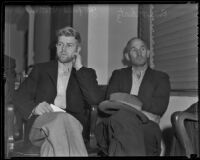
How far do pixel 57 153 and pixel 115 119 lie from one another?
255 mm

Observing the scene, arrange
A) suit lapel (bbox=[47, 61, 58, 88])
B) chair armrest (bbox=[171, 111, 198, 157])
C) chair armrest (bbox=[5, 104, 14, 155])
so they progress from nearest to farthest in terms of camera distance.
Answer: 1. chair armrest (bbox=[171, 111, 198, 157])
2. chair armrest (bbox=[5, 104, 14, 155])
3. suit lapel (bbox=[47, 61, 58, 88])

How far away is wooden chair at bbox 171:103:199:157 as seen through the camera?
0.97 metres

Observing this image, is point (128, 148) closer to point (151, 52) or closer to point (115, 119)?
point (115, 119)

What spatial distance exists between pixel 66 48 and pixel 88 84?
187mm

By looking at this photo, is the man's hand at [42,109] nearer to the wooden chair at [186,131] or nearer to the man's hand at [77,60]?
the man's hand at [77,60]

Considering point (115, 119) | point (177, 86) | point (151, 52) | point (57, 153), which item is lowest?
point (57, 153)

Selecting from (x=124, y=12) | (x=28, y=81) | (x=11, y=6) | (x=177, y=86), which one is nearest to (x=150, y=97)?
(x=177, y=86)

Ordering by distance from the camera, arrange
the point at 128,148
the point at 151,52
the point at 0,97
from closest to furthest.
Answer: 1. the point at 128,148
2. the point at 0,97
3. the point at 151,52

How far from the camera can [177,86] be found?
46.6 inches

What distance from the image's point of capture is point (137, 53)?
119 centimetres

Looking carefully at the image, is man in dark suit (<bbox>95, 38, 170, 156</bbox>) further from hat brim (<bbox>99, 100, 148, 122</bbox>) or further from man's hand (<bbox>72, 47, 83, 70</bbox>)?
man's hand (<bbox>72, 47, 83, 70</bbox>)

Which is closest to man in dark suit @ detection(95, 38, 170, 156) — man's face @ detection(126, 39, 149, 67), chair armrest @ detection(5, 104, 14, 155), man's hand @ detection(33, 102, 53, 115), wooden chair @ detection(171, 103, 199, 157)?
man's face @ detection(126, 39, 149, 67)

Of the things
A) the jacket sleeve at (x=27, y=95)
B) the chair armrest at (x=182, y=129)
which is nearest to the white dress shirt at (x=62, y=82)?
the jacket sleeve at (x=27, y=95)

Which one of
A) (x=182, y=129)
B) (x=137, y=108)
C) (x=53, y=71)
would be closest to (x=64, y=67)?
(x=53, y=71)
